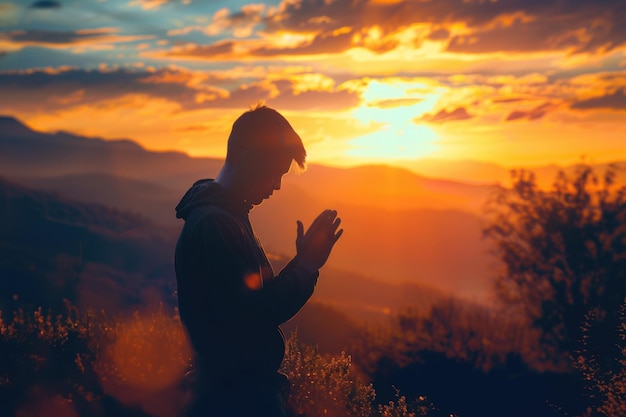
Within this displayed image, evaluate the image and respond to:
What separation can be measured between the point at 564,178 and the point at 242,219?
56.9 feet

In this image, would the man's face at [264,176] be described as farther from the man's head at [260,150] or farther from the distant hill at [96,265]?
the distant hill at [96,265]

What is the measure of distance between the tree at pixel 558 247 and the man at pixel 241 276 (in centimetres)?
1533

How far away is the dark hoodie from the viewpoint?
2984mm

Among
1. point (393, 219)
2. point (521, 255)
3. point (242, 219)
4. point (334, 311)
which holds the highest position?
point (242, 219)

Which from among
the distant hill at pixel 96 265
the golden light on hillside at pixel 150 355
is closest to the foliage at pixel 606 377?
the golden light on hillside at pixel 150 355

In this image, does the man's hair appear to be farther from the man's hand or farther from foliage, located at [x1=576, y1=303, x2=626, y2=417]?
foliage, located at [x1=576, y1=303, x2=626, y2=417]

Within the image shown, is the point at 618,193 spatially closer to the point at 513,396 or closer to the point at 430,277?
the point at 513,396

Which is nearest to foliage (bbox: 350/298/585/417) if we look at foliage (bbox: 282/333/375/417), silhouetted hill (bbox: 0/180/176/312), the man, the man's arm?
foliage (bbox: 282/333/375/417)

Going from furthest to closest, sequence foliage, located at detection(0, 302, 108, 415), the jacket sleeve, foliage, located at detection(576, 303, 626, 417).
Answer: foliage, located at detection(0, 302, 108, 415), foliage, located at detection(576, 303, 626, 417), the jacket sleeve

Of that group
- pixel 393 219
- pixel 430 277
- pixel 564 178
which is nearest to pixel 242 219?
pixel 564 178

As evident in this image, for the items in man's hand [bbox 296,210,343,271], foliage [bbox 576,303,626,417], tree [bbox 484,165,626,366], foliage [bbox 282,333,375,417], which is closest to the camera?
man's hand [bbox 296,210,343,271]

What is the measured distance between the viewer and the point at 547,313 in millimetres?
17750

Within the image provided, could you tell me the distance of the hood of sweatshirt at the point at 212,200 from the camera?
10.5ft

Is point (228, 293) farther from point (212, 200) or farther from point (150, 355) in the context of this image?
point (150, 355)
